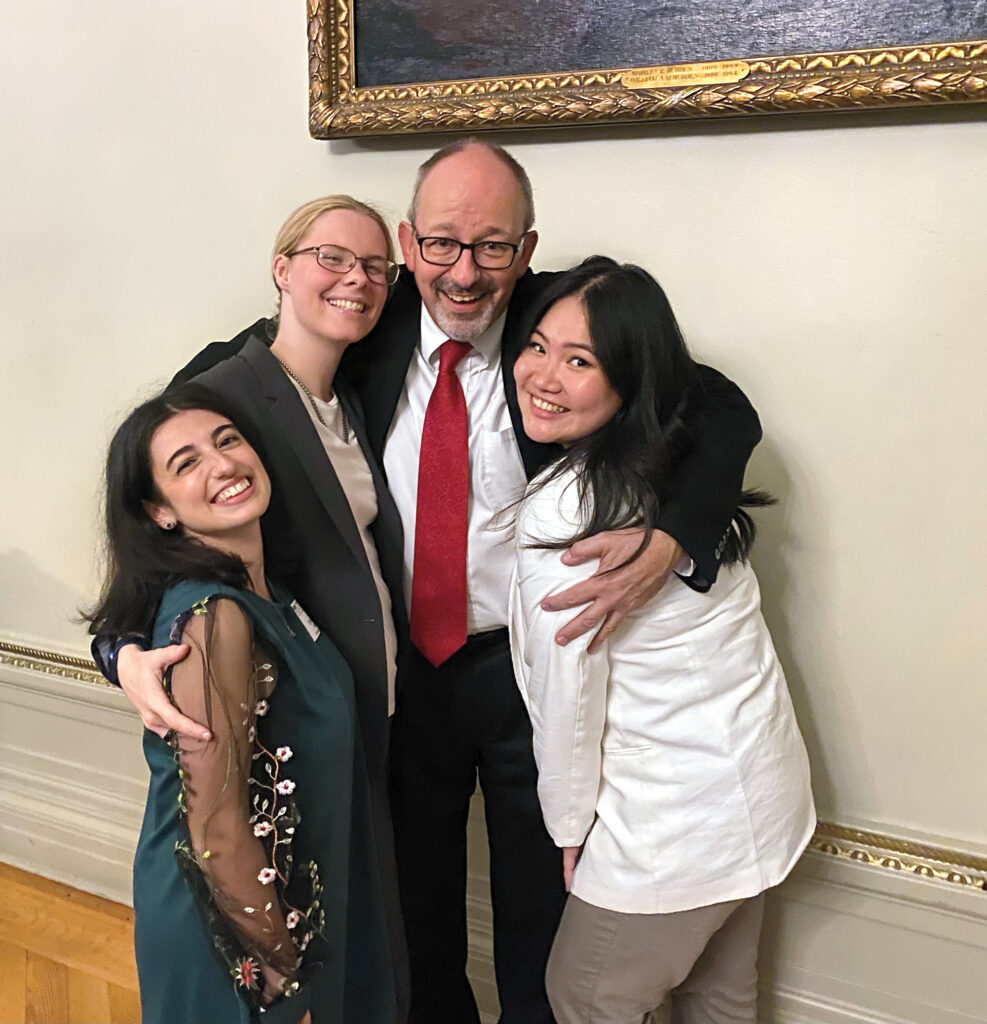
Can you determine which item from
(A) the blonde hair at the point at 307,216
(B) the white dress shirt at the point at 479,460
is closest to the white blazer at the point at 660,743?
(B) the white dress shirt at the point at 479,460

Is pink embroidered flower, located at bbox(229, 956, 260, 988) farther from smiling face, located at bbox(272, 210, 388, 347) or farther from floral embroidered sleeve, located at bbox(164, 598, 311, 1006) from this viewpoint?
smiling face, located at bbox(272, 210, 388, 347)

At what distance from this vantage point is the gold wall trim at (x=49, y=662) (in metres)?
2.18

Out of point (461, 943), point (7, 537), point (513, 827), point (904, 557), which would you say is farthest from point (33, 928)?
point (904, 557)

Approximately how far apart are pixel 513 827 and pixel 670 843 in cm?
44

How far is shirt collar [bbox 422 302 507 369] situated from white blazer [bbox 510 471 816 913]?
31 centimetres

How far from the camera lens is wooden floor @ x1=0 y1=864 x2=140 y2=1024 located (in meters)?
1.85

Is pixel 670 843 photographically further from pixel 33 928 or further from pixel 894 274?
pixel 33 928

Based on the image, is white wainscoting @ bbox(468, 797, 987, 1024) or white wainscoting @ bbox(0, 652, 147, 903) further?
white wainscoting @ bbox(0, 652, 147, 903)

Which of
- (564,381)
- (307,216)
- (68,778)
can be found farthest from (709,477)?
(68,778)

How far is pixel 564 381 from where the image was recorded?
4.10 feet

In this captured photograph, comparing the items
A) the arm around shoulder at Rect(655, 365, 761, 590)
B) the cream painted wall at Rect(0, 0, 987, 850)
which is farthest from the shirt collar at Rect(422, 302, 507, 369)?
the arm around shoulder at Rect(655, 365, 761, 590)

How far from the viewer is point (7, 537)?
7.42ft

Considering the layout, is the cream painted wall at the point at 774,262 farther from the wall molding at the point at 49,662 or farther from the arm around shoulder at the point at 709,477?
the wall molding at the point at 49,662

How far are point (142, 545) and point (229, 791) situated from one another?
1.12ft
